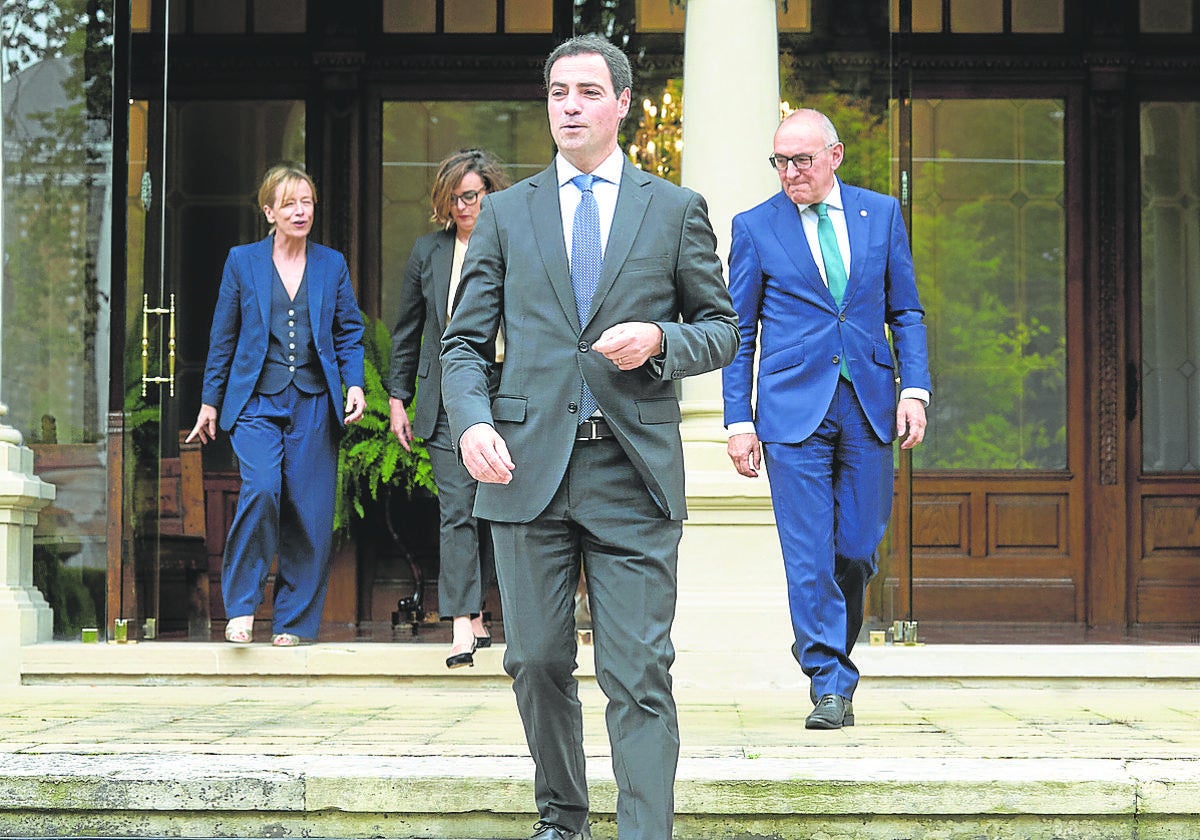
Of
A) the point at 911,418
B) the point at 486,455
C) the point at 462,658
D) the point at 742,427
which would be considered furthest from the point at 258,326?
the point at 486,455

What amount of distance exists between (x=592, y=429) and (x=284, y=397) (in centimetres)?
381

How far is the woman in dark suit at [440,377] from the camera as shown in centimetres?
662

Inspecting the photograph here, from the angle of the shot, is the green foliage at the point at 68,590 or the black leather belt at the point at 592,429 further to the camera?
the green foliage at the point at 68,590

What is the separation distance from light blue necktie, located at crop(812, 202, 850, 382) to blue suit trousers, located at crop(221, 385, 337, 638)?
8.41 feet

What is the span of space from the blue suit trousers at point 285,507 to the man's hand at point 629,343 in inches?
152

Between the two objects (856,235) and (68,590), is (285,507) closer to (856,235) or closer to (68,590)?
(68,590)

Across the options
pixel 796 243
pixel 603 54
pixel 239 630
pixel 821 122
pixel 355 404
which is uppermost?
pixel 821 122

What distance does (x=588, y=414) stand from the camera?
12.0 ft

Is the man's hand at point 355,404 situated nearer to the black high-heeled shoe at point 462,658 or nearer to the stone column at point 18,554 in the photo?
the black high-heeled shoe at point 462,658

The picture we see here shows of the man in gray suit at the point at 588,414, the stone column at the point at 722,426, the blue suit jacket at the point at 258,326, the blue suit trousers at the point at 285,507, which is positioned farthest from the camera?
the blue suit jacket at the point at 258,326

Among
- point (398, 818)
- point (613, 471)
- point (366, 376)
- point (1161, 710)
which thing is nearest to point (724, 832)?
point (398, 818)

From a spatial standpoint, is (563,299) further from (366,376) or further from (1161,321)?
(1161,321)

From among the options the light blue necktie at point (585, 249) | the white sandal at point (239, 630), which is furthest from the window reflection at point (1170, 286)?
the light blue necktie at point (585, 249)

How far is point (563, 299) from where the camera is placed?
12.2ft
